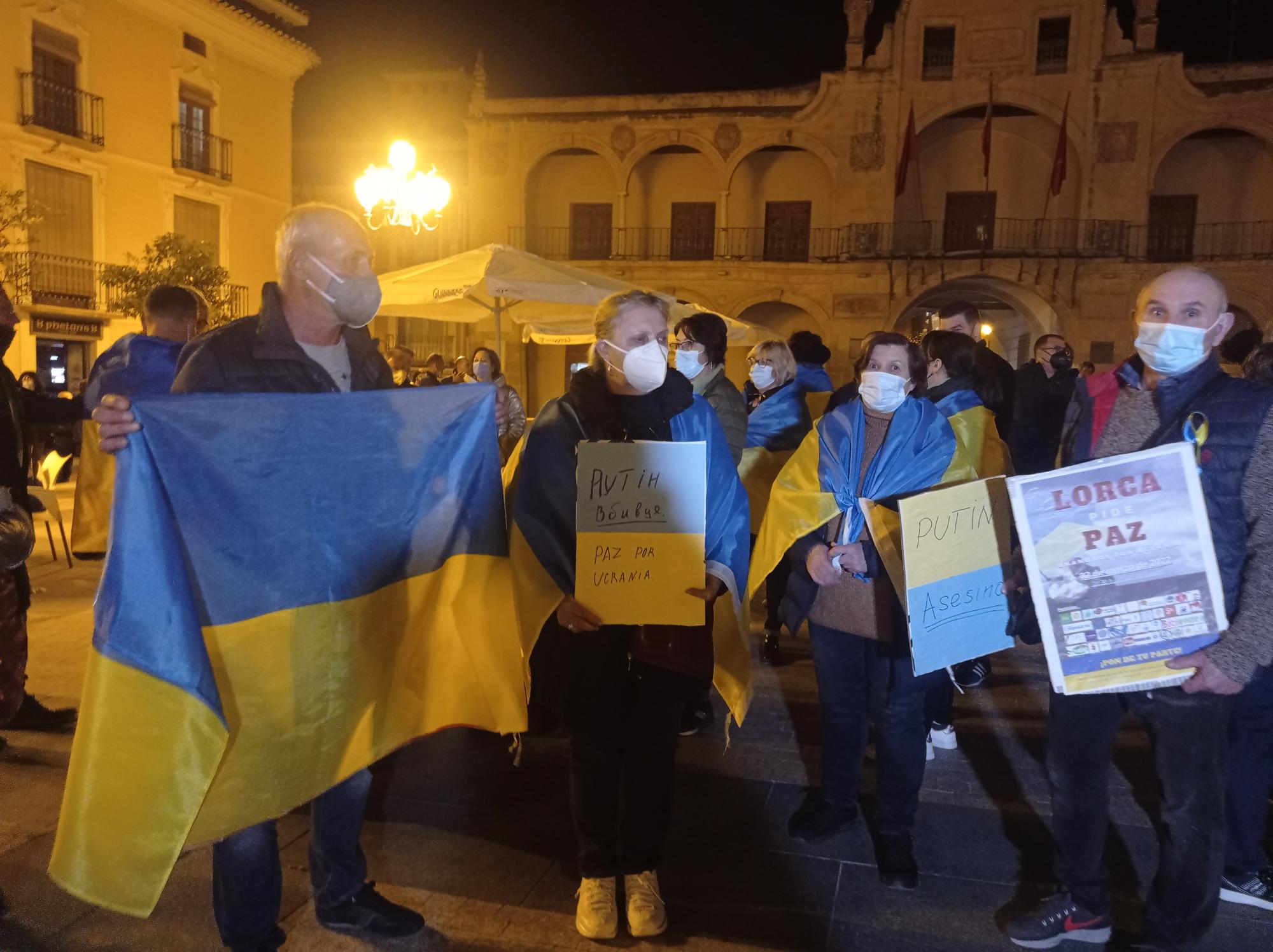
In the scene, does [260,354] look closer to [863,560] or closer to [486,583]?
[486,583]

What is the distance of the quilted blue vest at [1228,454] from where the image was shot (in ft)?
7.97

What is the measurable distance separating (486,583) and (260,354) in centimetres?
97

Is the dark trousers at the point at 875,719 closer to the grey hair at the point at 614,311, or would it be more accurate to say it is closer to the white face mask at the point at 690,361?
the grey hair at the point at 614,311

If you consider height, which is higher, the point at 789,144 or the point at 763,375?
the point at 789,144

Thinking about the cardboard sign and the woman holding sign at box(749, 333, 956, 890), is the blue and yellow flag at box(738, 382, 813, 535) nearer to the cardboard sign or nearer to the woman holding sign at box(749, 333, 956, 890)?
the woman holding sign at box(749, 333, 956, 890)

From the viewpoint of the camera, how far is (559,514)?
2.87 metres

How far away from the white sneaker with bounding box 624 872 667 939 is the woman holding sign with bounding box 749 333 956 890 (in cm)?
86

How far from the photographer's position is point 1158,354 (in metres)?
2.59

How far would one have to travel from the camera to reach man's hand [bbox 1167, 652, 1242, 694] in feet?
8.04

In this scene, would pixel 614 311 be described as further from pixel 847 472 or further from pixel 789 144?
pixel 789 144

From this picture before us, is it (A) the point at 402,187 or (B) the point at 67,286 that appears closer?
(A) the point at 402,187

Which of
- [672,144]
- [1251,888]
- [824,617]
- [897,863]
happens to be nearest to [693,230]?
[672,144]

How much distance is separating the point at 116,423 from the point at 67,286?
21.3 meters

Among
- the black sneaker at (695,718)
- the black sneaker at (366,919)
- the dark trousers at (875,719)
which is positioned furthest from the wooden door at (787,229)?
the black sneaker at (366,919)
